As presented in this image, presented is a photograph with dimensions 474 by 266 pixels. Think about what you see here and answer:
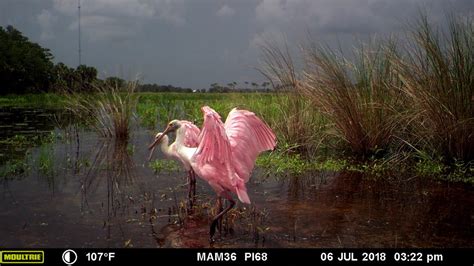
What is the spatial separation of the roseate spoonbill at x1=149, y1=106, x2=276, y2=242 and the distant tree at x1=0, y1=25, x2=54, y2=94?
26003mm

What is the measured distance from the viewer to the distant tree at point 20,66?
29484mm

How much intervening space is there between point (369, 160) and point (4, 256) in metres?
5.67

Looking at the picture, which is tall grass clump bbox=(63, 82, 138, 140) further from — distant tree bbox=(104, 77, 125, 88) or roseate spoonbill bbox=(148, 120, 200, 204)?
roseate spoonbill bbox=(148, 120, 200, 204)

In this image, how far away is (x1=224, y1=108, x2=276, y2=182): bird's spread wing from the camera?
4.60 meters

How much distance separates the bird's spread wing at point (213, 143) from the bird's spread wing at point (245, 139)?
0.26m

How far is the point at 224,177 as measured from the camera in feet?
14.4

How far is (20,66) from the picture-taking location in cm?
2992

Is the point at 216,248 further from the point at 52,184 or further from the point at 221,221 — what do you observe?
the point at 52,184

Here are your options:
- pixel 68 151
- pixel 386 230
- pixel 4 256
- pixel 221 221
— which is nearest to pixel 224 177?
pixel 221 221

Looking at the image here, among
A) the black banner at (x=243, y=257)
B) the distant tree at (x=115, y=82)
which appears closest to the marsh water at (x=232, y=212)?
the black banner at (x=243, y=257)

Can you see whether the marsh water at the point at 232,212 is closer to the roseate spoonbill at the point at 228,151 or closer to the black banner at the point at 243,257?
the black banner at the point at 243,257

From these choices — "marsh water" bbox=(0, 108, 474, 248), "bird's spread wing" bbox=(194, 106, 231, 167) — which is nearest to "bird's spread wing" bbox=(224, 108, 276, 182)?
"bird's spread wing" bbox=(194, 106, 231, 167)

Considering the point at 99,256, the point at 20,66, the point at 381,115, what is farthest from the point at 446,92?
the point at 20,66

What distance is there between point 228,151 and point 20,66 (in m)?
29.2
